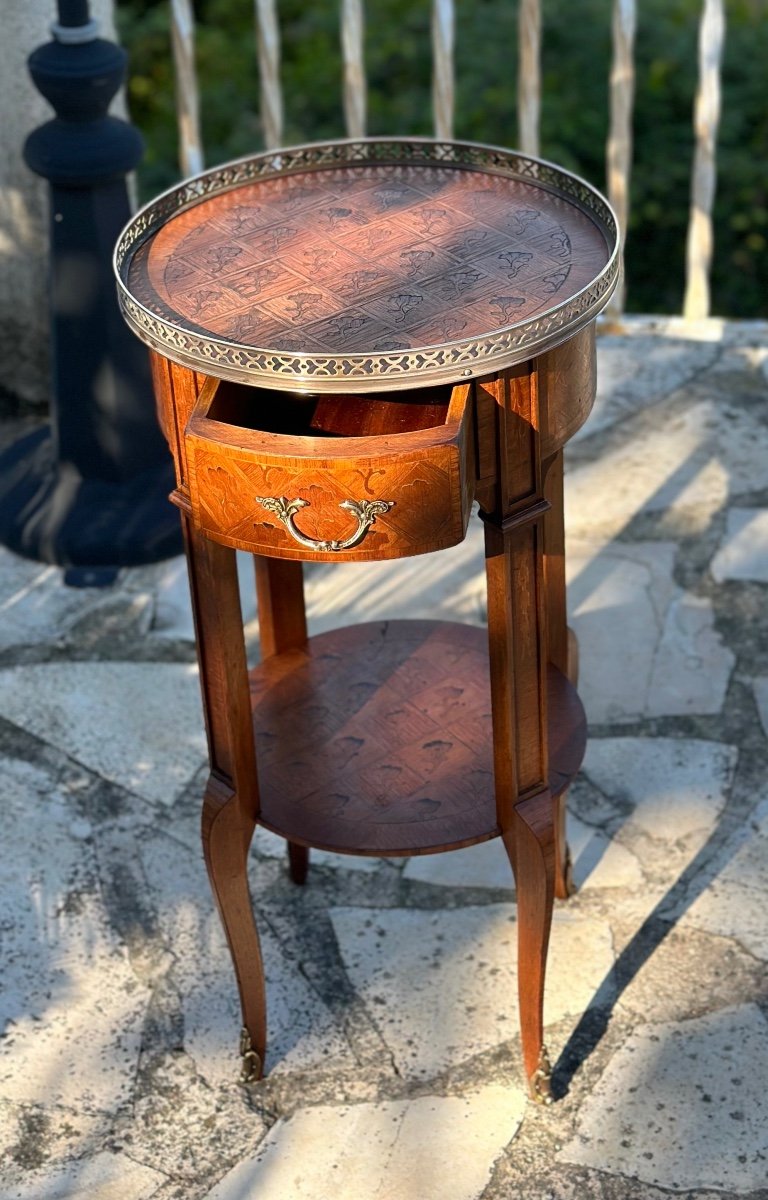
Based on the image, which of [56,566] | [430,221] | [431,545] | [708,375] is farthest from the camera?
[708,375]

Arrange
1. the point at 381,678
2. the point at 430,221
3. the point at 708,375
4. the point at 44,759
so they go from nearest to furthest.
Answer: the point at 430,221, the point at 381,678, the point at 44,759, the point at 708,375

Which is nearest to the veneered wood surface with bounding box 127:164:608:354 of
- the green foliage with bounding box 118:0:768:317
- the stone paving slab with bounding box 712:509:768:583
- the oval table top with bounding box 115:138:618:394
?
the oval table top with bounding box 115:138:618:394

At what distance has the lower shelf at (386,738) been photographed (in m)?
2.78

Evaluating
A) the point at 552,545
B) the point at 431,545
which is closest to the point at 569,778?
the point at 552,545

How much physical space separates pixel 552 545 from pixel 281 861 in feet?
2.72

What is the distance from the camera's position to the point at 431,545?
7.64 ft

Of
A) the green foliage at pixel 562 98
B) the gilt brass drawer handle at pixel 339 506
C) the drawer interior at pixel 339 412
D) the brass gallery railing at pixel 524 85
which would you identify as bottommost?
the green foliage at pixel 562 98

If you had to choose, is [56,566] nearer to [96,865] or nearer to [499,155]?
[96,865]

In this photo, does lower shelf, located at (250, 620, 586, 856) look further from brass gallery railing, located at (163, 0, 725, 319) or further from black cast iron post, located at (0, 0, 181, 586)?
brass gallery railing, located at (163, 0, 725, 319)

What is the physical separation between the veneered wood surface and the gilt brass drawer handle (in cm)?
20

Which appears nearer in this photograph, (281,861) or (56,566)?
(281,861)

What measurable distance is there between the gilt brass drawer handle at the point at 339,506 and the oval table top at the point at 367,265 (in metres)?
0.14

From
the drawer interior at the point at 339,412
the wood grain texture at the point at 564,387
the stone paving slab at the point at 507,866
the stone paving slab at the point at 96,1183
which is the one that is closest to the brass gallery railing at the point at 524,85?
the stone paving slab at the point at 507,866

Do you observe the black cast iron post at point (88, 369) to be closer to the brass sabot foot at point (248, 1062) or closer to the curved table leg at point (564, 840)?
the curved table leg at point (564, 840)
